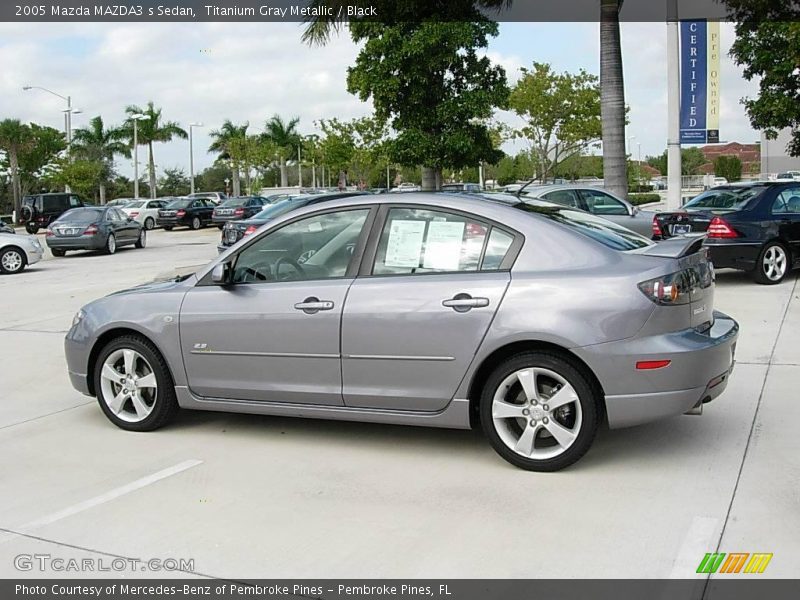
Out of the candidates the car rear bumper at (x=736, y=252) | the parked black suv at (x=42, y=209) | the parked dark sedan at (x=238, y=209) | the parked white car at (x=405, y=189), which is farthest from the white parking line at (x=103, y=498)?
the parked black suv at (x=42, y=209)

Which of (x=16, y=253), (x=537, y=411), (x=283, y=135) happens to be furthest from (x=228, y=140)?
(x=537, y=411)

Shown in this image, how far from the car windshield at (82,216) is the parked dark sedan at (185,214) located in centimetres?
1322

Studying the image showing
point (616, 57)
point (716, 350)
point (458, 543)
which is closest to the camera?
point (458, 543)

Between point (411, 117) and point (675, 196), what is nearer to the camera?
point (675, 196)

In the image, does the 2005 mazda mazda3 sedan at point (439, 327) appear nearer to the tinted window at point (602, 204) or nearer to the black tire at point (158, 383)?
the black tire at point (158, 383)

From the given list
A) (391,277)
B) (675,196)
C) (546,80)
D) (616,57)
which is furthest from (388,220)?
(546,80)

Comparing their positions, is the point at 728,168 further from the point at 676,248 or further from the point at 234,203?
the point at 676,248

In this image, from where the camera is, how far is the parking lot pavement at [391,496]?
3.95 meters

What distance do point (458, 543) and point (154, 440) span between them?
2700 millimetres

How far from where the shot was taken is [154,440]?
594 cm

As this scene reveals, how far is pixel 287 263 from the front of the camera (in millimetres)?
5766

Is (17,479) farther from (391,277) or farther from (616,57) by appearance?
(616,57)

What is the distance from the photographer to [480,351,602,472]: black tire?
4.82m

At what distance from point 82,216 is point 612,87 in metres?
16.0
